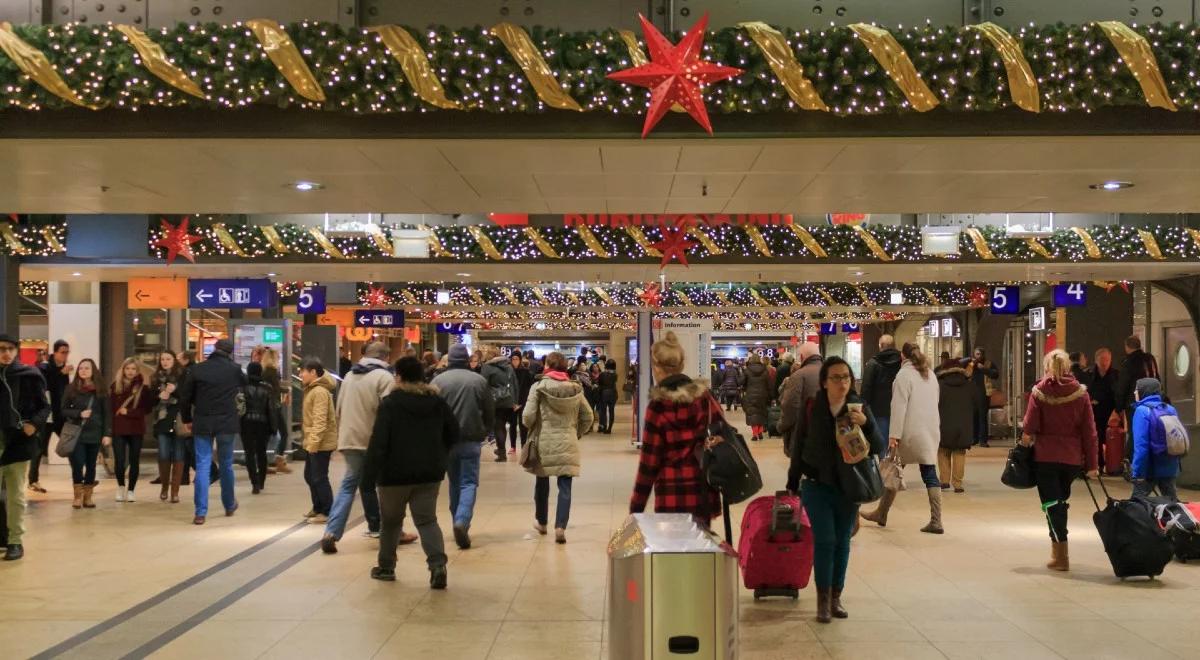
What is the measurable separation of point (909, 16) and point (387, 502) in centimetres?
477

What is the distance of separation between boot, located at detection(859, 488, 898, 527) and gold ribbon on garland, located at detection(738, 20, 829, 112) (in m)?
4.43

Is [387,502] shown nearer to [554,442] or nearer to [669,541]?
[554,442]

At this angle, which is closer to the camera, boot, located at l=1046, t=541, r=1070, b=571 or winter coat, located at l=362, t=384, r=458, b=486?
winter coat, located at l=362, t=384, r=458, b=486

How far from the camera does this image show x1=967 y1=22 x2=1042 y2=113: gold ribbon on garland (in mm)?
7465

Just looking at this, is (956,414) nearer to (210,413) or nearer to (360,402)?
(360,402)

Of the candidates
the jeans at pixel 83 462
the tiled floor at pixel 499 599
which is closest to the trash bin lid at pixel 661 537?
the tiled floor at pixel 499 599

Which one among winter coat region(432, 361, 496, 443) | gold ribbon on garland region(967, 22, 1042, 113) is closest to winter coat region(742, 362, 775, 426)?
winter coat region(432, 361, 496, 443)

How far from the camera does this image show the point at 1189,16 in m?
7.84

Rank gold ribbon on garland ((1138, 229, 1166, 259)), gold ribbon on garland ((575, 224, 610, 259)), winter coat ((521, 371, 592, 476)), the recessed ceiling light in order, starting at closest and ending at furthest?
1. the recessed ceiling light
2. winter coat ((521, 371, 592, 476))
3. gold ribbon on garland ((1138, 229, 1166, 259))
4. gold ribbon on garland ((575, 224, 610, 259))

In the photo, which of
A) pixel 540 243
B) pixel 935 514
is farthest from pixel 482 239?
pixel 935 514

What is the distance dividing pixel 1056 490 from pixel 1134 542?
2.50 ft

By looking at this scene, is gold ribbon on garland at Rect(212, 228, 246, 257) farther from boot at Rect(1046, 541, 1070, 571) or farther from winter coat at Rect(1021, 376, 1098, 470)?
boot at Rect(1046, 541, 1070, 571)

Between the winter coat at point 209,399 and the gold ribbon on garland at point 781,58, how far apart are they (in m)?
6.98

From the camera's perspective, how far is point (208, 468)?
12.1 m
